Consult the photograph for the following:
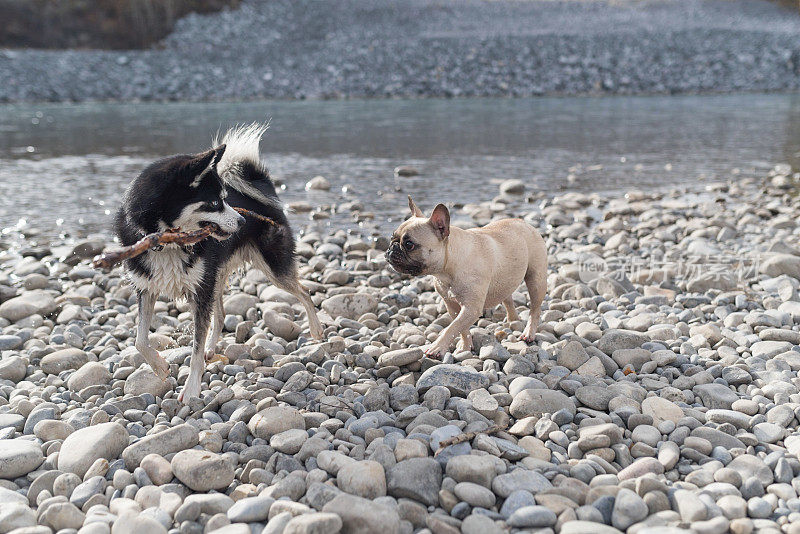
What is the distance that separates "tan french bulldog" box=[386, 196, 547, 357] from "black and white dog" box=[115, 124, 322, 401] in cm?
112

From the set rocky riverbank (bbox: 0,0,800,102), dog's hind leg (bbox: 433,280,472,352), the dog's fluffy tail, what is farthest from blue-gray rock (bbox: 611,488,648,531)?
rocky riverbank (bbox: 0,0,800,102)

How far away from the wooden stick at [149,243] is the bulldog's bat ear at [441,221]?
142 cm

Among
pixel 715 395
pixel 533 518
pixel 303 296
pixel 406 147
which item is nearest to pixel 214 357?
pixel 303 296

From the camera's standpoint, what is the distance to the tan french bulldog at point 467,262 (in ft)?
13.8

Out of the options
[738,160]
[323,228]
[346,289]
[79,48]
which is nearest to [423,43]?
[79,48]

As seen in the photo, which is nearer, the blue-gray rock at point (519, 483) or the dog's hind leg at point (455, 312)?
the blue-gray rock at point (519, 483)

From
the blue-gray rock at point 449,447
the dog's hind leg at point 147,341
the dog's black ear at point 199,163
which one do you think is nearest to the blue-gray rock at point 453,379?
the blue-gray rock at point 449,447

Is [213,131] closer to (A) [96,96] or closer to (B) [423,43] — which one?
(A) [96,96]

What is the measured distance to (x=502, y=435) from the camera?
11.3 ft

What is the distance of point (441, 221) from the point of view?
4.15m

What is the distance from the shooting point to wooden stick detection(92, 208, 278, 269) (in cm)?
350

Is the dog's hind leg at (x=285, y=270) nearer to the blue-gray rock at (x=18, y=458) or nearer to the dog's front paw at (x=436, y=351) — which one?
the dog's front paw at (x=436, y=351)

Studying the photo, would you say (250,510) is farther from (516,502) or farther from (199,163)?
(199,163)

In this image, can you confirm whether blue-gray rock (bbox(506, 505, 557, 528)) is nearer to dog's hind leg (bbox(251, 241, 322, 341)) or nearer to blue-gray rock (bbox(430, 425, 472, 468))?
blue-gray rock (bbox(430, 425, 472, 468))
